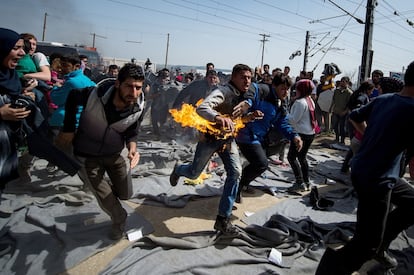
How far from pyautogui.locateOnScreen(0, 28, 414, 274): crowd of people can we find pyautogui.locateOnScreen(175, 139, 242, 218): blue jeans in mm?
12

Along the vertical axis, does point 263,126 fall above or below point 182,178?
above

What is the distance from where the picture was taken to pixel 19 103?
2.36 m

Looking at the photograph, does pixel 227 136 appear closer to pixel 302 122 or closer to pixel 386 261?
pixel 386 261

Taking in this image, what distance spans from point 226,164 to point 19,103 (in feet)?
7.31

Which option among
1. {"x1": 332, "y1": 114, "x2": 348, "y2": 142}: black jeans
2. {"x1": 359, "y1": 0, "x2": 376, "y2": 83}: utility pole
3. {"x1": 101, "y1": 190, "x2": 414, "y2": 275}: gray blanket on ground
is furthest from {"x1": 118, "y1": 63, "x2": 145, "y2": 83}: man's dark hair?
{"x1": 359, "y1": 0, "x2": 376, "y2": 83}: utility pole

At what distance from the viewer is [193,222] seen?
13.3 feet

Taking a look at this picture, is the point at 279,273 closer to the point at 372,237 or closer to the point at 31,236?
the point at 372,237

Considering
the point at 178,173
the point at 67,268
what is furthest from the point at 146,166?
the point at 67,268

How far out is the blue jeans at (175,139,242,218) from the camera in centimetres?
351

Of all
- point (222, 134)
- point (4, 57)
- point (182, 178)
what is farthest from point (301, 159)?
point (4, 57)

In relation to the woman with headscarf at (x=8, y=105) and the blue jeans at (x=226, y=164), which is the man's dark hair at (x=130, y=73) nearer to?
the woman with headscarf at (x=8, y=105)

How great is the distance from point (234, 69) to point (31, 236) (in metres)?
3.03

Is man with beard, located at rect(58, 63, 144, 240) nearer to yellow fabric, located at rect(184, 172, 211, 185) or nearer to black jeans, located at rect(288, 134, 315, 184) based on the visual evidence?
yellow fabric, located at rect(184, 172, 211, 185)

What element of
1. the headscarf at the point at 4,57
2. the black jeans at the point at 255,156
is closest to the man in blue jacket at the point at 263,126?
the black jeans at the point at 255,156
